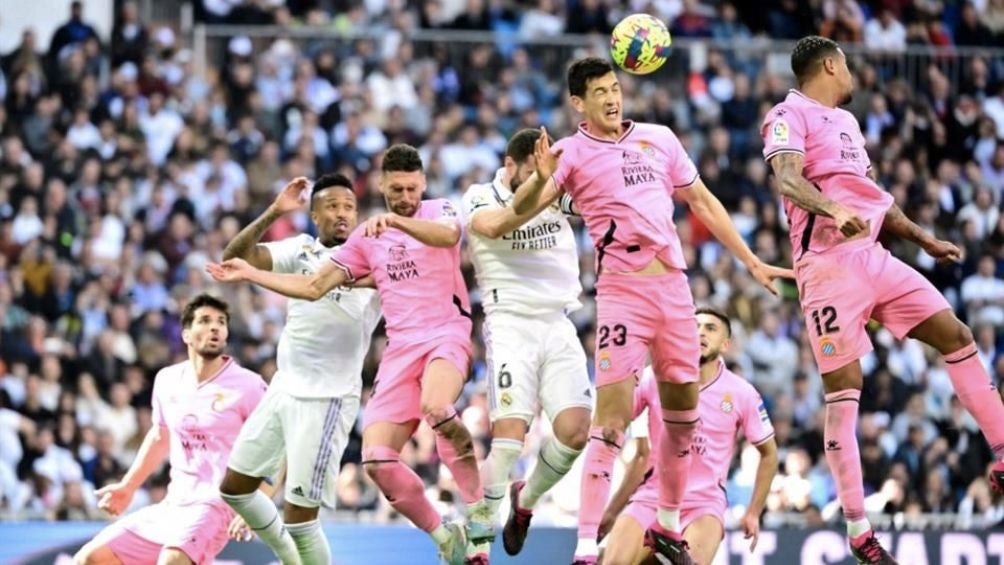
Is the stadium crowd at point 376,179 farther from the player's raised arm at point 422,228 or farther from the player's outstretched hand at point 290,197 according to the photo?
the player's raised arm at point 422,228

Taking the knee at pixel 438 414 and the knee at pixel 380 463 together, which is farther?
the knee at pixel 380 463

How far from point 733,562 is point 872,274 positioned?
449cm

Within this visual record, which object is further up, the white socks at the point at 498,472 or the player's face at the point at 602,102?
the player's face at the point at 602,102

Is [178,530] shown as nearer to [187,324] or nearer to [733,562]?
[187,324]

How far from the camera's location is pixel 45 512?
17.9 metres

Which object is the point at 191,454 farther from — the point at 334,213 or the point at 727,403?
the point at 727,403

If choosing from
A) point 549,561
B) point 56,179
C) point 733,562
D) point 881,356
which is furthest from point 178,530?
point 881,356

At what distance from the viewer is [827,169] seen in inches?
470

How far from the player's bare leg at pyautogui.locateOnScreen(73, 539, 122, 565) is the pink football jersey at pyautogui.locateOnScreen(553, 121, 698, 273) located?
4.09 m

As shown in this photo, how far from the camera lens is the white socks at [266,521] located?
13430 mm

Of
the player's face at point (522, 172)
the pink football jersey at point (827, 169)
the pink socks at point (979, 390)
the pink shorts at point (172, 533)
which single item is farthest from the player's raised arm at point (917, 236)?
the pink shorts at point (172, 533)

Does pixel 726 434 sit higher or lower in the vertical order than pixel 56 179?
lower

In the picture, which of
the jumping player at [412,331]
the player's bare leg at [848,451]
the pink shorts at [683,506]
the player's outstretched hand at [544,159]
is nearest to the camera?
the player's outstretched hand at [544,159]

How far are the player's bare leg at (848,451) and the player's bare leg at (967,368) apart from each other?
504mm
